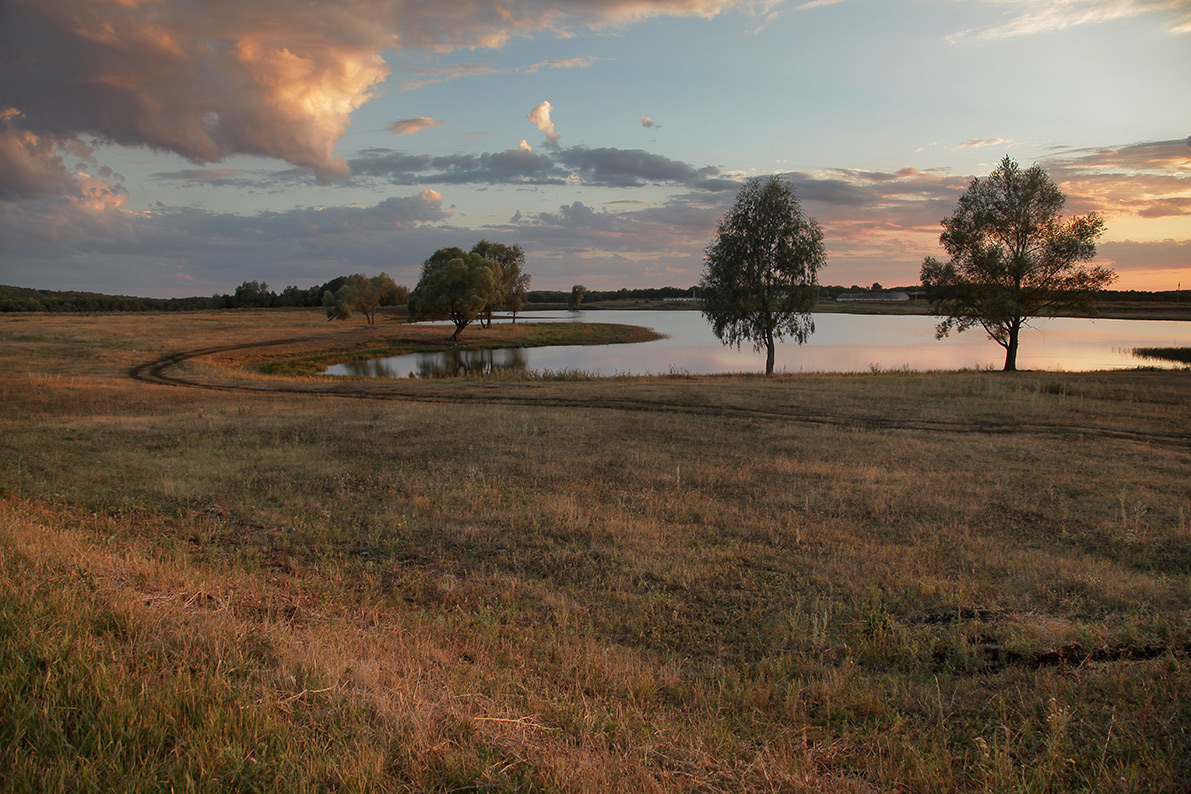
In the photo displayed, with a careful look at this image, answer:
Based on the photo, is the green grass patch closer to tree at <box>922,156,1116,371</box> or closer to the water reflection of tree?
tree at <box>922,156,1116,371</box>

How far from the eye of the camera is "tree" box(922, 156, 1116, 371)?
4003 cm

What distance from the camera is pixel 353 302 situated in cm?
9044

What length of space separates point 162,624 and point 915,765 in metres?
6.11

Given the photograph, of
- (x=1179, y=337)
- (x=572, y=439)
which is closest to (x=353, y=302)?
(x=572, y=439)

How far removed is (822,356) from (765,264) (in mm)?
24274

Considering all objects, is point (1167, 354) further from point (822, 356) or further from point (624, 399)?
point (624, 399)

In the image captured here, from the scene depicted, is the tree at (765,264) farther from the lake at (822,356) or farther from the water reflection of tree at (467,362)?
the water reflection of tree at (467,362)

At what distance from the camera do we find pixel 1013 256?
41.5 m

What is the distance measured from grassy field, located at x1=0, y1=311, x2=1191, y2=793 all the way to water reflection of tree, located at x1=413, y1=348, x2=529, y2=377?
117ft

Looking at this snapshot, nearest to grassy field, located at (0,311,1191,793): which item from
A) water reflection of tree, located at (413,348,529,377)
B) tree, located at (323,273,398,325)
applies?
water reflection of tree, located at (413,348,529,377)

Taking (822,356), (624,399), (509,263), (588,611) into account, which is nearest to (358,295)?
(509,263)

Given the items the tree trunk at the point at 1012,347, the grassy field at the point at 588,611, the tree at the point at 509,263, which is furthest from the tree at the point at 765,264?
the tree at the point at 509,263

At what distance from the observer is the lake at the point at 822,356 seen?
53.5 metres

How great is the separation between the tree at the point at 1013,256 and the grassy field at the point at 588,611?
2628cm
